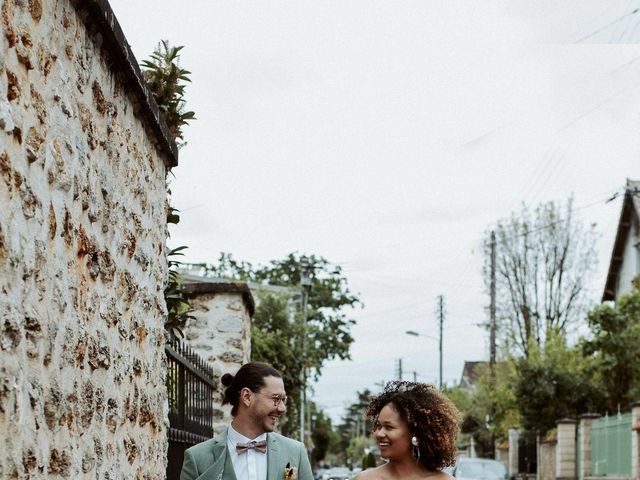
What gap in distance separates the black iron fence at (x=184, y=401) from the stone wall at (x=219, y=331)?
1.13 metres

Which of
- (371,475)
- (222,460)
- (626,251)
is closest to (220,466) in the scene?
(222,460)

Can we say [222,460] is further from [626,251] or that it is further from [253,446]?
[626,251]

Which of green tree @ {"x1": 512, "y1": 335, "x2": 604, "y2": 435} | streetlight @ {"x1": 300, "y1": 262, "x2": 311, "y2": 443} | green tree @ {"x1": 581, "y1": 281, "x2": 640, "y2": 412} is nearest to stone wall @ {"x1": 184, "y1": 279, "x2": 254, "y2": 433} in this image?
streetlight @ {"x1": 300, "y1": 262, "x2": 311, "y2": 443}

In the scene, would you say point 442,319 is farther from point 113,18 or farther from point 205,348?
point 113,18

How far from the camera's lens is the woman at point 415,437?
4.88 m

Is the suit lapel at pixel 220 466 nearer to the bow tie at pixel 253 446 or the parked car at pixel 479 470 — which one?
the bow tie at pixel 253 446

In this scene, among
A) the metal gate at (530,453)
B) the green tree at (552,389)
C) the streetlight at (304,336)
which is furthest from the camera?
the metal gate at (530,453)

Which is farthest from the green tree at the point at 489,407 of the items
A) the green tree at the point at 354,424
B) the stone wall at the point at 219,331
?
the green tree at the point at 354,424

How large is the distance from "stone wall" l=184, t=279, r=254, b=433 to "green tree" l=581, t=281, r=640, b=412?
823 inches

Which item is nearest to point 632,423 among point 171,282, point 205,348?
point 205,348

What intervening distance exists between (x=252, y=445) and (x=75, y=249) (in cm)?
145

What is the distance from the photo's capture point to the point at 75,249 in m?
4.39

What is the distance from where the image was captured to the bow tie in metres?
5.23

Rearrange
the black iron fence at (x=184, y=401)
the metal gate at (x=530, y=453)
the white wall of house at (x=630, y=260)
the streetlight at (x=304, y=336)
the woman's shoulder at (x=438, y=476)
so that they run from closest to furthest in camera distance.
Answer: the woman's shoulder at (x=438, y=476)
the black iron fence at (x=184, y=401)
the streetlight at (x=304, y=336)
the metal gate at (x=530, y=453)
the white wall of house at (x=630, y=260)
